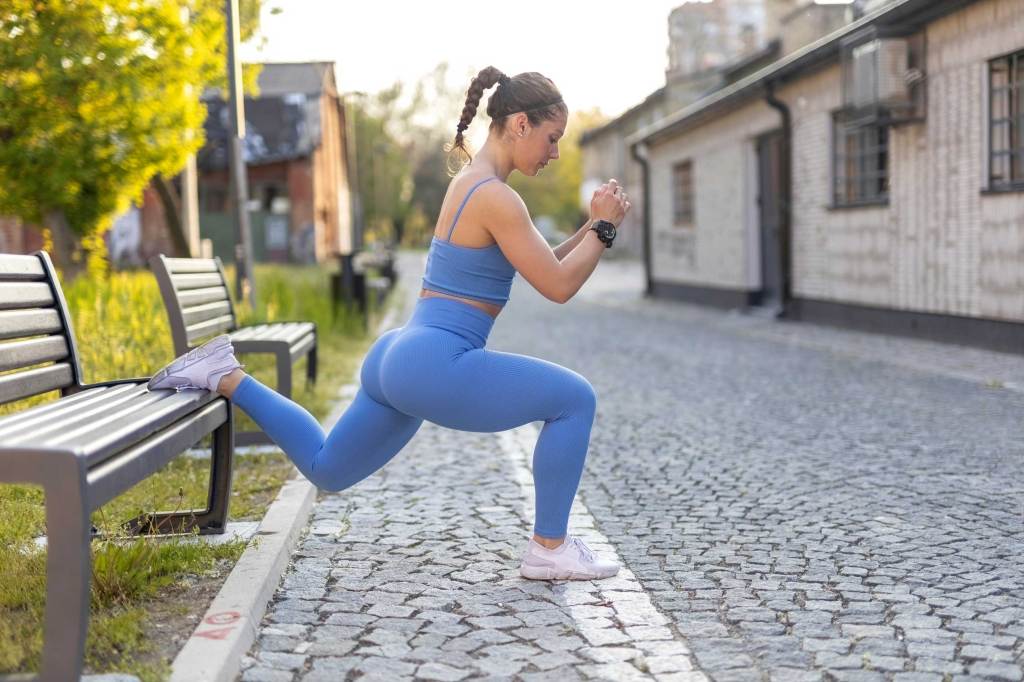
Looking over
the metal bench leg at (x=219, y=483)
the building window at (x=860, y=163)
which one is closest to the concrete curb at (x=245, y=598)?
the metal bench leg at (x=219, y=483)

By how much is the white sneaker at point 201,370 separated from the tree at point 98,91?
9.29 m

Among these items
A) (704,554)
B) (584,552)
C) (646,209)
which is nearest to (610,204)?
(584,552)

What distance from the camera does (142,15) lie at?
41.8 feet

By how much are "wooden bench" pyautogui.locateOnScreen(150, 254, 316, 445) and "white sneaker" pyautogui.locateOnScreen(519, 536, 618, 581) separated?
226 cm

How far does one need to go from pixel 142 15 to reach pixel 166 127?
1.54 metres

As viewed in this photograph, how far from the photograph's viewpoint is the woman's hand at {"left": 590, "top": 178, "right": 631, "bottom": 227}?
394cm

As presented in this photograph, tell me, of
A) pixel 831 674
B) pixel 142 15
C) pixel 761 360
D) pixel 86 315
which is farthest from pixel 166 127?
pixel 831 674

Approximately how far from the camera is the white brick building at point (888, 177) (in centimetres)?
1161

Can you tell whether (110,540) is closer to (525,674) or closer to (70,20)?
(525,674)

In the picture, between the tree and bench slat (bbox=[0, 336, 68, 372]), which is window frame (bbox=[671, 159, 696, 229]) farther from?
bench slat (bbox=[0, 336, 68, 372])

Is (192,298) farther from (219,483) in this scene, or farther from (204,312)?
(219,483)

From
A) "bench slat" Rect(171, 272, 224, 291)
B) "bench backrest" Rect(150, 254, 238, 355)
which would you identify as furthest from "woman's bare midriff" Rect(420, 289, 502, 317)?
"bench slat" Rect(171, 272, 224, 291)

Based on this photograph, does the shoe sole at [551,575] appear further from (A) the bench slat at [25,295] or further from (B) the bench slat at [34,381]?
(A) the bench slat at [25,295]

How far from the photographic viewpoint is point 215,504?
185 inches
